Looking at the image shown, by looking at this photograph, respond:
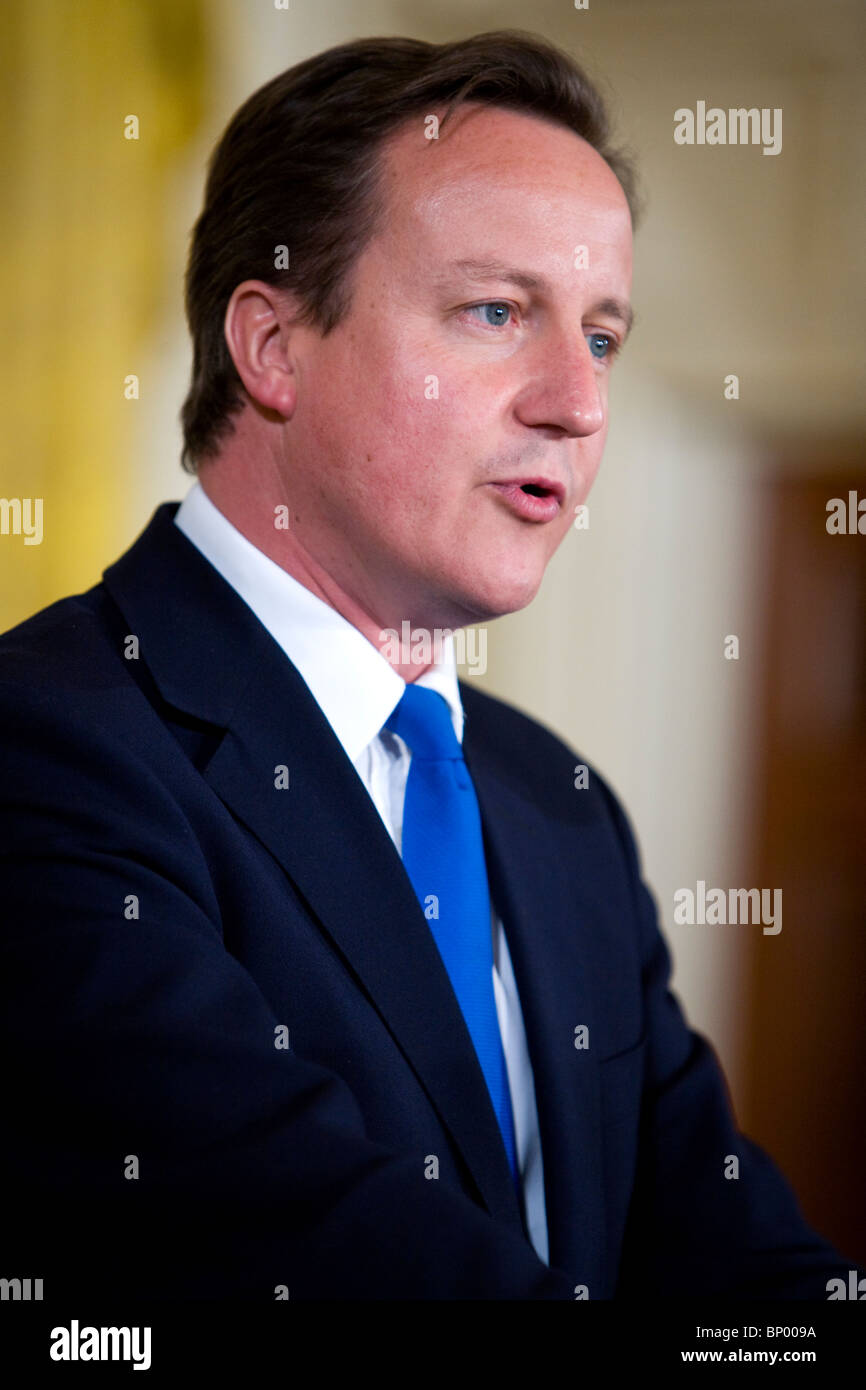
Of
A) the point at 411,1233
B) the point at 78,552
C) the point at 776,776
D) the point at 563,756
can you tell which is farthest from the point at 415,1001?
the point at 776,776

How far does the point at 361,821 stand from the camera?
2.98ft

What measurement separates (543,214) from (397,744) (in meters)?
0.43

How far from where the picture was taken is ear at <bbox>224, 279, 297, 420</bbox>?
107 cm

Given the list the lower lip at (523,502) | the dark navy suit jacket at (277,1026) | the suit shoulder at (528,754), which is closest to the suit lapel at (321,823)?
the dark navy suit jacket at (277,1026)

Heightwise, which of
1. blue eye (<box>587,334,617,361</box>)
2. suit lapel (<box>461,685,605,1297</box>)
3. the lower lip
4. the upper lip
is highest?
blue eye (<box>587,334,617,361</box>)

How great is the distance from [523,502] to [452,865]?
0.29 meters

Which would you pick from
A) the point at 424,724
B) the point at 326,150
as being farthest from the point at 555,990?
the point at 326,150

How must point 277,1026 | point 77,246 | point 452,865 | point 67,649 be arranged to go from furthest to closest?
1. point 77,246
2. point 452,865
3. point 67,649
4. point 277,1026

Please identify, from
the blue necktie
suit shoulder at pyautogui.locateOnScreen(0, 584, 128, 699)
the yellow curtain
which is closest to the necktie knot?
the blue necktie

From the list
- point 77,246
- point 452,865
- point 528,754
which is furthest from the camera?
point 77,246

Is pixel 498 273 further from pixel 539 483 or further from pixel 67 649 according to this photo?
pixel 67 649

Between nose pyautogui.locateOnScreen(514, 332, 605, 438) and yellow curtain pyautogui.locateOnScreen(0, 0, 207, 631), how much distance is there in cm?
96

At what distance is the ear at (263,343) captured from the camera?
107 centimetres

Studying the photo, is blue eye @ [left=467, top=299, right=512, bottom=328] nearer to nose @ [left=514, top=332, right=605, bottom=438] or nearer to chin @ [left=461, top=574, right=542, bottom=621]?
nose @ [left=514, top=332, right=605, bottom=438]
